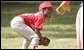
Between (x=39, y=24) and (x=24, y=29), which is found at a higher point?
(x=39, y=24)

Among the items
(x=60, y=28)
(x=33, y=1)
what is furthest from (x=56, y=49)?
(x=33, y=1)

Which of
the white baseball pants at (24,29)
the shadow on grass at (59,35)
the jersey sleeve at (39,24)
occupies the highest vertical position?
the jersey sleeve at (39,24)

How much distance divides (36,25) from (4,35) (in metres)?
3.81

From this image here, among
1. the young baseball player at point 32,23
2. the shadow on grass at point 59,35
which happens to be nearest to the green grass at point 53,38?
the shadow on grass at point 59,35

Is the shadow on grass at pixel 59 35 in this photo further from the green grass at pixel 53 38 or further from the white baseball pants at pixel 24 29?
the white baseball pants at pixel 24 29

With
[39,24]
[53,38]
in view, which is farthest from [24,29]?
[53,38]

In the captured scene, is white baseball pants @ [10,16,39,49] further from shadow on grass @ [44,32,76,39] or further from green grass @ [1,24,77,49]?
shadow on grass @ [44,32,76,39]

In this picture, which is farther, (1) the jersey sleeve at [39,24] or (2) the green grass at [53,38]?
(2) the green grass at [53,38]

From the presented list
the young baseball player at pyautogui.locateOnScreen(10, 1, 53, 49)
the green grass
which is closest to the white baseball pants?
the young baseball player at pyautogui.locateOnScreen(10, 1, 53, 49)

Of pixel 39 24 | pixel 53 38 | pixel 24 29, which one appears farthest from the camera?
pixel 53 38

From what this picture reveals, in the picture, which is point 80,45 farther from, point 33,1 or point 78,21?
point 33,1

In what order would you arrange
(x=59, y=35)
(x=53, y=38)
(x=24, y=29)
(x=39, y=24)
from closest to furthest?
(x=39, y=24) → (x=24, y=29) → (x=53, y=38) → (x=59, y=35)

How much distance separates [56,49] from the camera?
7688 mm

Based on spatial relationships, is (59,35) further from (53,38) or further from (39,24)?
(39,24)
